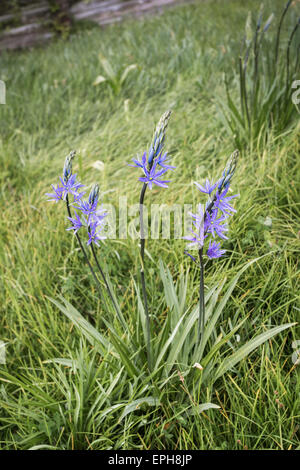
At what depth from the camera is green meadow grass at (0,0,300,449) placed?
132 cm

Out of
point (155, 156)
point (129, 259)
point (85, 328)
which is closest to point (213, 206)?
point (155, 156)

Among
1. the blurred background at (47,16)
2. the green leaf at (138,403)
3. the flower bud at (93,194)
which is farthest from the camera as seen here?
the blurred background at (47,16)

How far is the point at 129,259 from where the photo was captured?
2.04m

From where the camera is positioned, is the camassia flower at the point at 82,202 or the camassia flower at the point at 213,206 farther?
the camassia flower at the point at 82,202

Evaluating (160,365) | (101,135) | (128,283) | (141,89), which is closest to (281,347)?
(160,365)

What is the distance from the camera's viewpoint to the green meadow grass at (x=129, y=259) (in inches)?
51.8

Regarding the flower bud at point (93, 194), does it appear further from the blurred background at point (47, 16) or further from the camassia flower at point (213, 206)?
the blurred background at point (47, 16)

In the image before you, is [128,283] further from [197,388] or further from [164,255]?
[197,388]

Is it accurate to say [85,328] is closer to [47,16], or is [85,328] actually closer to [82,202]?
[82,202]

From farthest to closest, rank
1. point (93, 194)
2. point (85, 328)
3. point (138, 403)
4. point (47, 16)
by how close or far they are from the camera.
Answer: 1. point (47, 16)
2. point (85, 328)
3. point (138, 403)
4. point (93, 194)

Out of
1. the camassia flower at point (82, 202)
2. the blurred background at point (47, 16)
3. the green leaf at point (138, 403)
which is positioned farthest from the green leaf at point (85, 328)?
the blurred background at point (47, 16)

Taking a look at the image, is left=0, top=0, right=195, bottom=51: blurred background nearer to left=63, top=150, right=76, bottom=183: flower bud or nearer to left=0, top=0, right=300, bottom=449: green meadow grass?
left=0, top=0, right=300, bottom=449: green meadow grass

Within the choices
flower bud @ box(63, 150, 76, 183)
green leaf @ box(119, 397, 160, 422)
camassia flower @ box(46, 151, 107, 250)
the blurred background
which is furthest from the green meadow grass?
the blurred background

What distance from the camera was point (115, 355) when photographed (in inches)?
54.0
